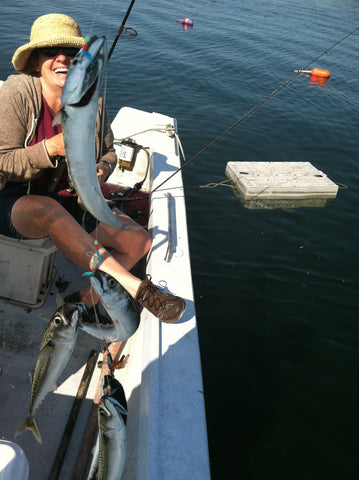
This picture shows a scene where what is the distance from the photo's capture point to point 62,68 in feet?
9.34

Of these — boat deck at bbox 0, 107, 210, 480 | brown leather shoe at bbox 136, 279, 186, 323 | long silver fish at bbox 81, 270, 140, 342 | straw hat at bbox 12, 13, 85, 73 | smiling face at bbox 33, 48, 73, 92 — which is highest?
straw hat at bbox 12, 13, 85, 73

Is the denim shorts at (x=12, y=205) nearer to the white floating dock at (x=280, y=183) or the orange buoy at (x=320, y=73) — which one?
the white floating dock at (x=280, y=183)

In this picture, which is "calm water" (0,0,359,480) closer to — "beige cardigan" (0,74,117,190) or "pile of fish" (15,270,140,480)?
"pile of fish" (15,270,140,480)

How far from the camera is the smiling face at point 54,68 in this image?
9.29 feet

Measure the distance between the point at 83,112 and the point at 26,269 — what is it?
7.20ft

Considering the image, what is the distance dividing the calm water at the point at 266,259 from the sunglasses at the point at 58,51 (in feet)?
11.2

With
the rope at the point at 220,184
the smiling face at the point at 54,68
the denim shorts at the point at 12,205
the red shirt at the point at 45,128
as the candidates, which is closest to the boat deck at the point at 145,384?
the denim shorts at the point at 12,205

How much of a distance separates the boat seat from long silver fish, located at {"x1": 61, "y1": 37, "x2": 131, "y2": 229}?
5.48 ft

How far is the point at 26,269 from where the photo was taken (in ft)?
11.2

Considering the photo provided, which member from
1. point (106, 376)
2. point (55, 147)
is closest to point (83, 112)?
point (55, 147)

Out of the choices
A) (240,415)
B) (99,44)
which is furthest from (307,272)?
(99,44)

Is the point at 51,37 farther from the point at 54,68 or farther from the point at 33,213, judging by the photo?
the point at 33,213

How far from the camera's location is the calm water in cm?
401

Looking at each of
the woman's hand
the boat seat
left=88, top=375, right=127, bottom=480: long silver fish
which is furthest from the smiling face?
left=88, top=375, right=127, bottom=480: long silver fish
